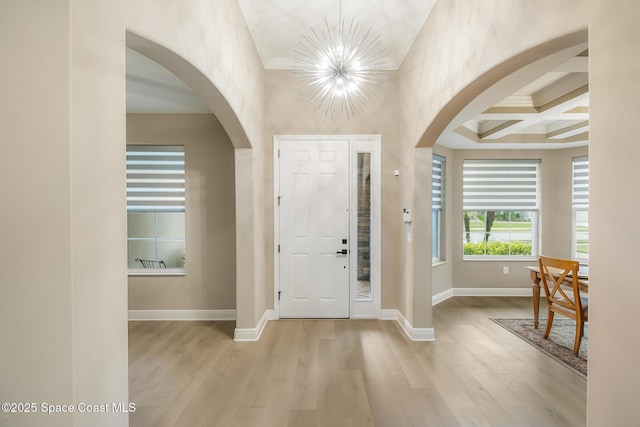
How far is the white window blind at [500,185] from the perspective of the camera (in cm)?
545

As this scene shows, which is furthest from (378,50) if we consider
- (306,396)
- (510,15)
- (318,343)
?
(306,396)

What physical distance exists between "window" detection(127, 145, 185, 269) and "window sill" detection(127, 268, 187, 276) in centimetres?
6

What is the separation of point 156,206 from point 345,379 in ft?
10.9

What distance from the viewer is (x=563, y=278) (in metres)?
3.23

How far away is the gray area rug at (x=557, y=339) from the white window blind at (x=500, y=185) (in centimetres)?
204

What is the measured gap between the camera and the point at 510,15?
1759mm

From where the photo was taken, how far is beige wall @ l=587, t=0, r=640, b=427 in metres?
1.12

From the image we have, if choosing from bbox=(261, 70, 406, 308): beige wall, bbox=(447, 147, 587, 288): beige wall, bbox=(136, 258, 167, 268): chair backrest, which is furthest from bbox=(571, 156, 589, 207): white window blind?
bbox=(136, 258, 167, 268): chair backrest

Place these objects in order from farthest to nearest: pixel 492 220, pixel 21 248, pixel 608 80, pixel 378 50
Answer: pixel 492 220
pixel 378 50
pixel 608 80
pixel 21 248

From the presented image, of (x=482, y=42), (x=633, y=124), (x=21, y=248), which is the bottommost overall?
(x=21, y=248)

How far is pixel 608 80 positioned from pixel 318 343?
10.2ft

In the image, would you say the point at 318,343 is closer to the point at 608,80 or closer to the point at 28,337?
the point at 28,337

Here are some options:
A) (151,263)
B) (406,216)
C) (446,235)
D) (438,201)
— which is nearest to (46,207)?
(406,216)

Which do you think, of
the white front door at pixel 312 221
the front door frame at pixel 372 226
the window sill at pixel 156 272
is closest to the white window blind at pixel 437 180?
the front door frame at pixel 372 226
